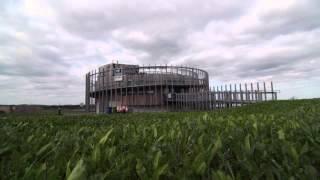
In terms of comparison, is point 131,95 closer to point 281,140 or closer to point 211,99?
point 211,99

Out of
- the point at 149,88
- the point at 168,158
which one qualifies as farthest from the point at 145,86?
the point at 168,158

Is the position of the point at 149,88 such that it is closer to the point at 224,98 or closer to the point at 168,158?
the point at 224,98

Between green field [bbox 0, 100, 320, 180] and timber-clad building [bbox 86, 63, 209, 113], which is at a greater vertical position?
timber-clad building [bbox 86, 63, 209, 113]

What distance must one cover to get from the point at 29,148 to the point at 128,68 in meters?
48.0

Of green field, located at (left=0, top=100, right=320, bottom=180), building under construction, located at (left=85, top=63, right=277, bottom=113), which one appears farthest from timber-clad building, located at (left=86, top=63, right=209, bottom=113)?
green field, located at (left=0, top=100, right=320, bottom=180)

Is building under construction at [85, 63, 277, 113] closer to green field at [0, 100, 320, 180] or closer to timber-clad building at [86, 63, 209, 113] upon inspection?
timber-clad building at [86, 63, 209, 113]

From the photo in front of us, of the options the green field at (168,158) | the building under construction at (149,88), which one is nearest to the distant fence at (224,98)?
the building under construction at (149,88)

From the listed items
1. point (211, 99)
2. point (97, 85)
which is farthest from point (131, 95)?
point (211, 99)

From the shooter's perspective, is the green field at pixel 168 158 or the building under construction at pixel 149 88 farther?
the building under construction at pixel 149 88

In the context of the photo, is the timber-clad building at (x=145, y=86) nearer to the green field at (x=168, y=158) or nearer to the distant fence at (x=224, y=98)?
the distant fence at (x=224, y=98)

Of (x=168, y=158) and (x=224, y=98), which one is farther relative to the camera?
(x=224, y=98)

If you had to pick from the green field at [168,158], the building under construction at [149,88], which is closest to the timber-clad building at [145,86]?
the building under construction at [149,88]

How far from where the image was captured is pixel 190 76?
5122 centimetres

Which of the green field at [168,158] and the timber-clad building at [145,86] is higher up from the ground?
the timber-clad building at [145,86]
